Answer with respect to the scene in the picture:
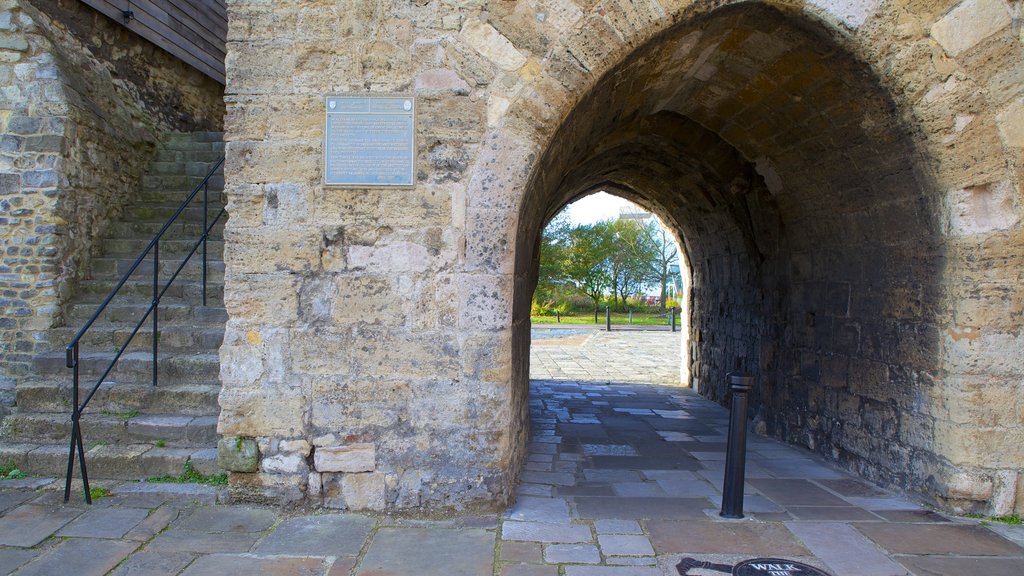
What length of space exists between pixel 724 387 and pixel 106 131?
22.5ft

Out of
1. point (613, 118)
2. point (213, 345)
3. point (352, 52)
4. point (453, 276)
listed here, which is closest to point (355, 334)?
point (453, 276)

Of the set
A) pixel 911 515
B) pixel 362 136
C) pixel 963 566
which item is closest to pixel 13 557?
pixel 362 136

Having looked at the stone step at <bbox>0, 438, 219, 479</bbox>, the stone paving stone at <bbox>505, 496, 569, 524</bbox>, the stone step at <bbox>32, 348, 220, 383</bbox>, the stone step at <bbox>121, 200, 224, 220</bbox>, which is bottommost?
the stone paving stone at <bbox>505, 496, 569, 524</bbox>

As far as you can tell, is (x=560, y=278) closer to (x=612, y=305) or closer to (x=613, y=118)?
(x=612, y=305)

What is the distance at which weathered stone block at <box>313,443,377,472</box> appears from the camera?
10.6 ft

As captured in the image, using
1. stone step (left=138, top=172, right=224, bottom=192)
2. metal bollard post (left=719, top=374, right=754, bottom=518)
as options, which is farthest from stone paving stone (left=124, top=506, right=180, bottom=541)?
stone step (left=138, top=172, right=224, bottom=192)

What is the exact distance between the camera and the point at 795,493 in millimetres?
3680

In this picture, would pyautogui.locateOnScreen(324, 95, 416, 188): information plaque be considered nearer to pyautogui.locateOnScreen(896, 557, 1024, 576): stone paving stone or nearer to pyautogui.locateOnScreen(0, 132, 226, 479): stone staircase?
pyautogui.locateOnScreen(0, 132, 226, 479): stone staircase

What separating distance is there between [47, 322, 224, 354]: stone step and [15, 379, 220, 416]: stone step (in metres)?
0.51

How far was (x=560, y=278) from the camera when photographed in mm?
29656

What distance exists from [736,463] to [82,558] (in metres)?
3.14

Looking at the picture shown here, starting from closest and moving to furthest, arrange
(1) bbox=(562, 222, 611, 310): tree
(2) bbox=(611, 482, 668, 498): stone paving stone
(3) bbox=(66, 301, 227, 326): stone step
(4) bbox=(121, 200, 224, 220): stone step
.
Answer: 1. (2) bbox=(611, 482, 668, 498): stone paving stone
2. (3) bbox=(66, 301, 227, 326): stone step
3. (4) bbox=(121, 200, 224, 220): stone step
4. (1) bbox=(562, 222, 611, 310): tree

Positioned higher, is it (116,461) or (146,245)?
(146,245)

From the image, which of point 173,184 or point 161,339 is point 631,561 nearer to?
point 161,339
